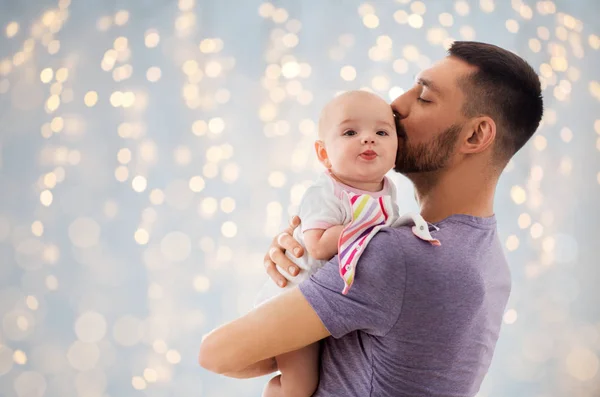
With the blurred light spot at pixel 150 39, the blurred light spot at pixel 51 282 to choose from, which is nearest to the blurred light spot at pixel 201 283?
the blurred light spot at pixel 51 282

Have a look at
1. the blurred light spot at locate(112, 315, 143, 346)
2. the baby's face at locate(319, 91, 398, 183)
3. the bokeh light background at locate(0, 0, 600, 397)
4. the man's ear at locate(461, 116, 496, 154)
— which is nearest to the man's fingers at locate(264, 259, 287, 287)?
the baby's face at locate(319, 91, 398, 183)

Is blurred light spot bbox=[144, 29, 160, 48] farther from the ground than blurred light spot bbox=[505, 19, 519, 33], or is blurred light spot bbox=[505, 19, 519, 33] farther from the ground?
blurred light spot bbox=[144, 29, 160, 48]

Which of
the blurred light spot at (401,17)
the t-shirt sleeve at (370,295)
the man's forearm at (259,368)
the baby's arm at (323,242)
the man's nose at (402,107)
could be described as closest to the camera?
the t-shirt sleeve at (370,295)

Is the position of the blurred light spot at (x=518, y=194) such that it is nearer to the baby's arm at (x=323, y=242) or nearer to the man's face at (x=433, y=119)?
the man's face at (x=433, y=119)

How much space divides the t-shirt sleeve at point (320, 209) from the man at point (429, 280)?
0.25 ft

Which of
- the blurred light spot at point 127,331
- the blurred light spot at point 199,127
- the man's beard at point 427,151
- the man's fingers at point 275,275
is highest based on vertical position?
the blurred light spot at point 199,127

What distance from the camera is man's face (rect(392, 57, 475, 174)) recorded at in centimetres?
131

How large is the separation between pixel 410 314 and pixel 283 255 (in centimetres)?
34

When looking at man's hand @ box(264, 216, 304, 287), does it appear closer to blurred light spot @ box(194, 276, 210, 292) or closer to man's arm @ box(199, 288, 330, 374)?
man's arm @ box(199, 288, 330, 374)

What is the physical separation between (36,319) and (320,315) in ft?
5.69

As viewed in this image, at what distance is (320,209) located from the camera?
3.92ft

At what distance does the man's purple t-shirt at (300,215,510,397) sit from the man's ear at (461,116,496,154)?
0.19 m

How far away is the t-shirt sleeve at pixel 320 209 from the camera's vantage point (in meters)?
1.18

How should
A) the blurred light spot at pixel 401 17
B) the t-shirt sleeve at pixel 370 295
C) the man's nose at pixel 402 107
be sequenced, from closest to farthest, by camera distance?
the t-shirt sleeve at pixel 370 295, the man's nose at pixel 402 107, the blurred light spot at pixel 401 17
